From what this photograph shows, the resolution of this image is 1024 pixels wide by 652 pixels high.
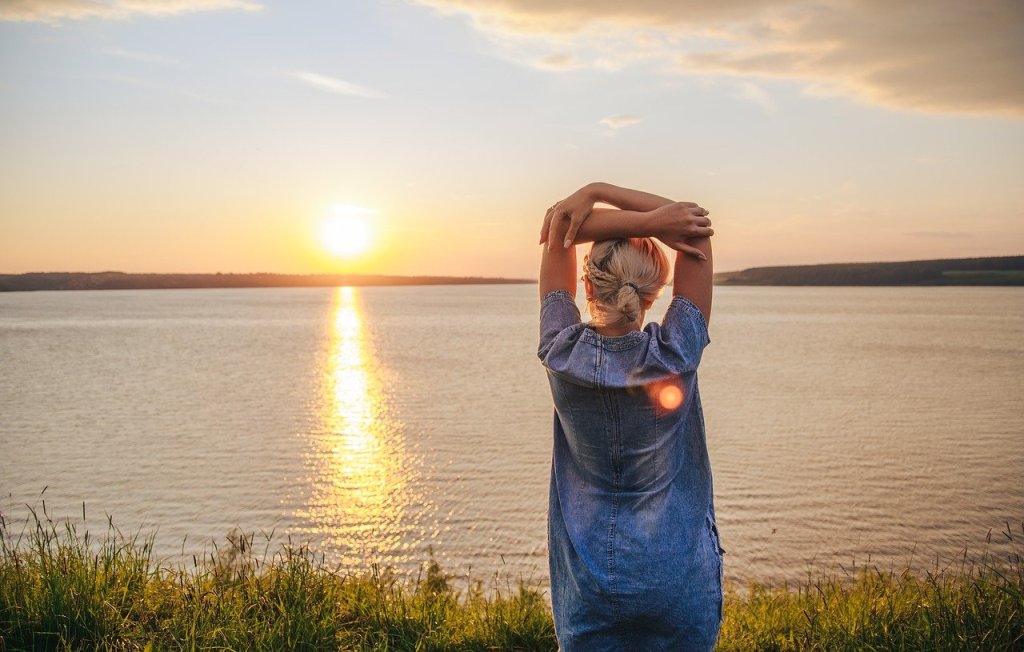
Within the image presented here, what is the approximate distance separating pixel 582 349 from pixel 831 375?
27.1 meters

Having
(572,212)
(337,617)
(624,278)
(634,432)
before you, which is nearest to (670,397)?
(634,432)

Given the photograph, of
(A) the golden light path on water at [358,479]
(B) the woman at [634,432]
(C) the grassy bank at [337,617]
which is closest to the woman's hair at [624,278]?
(B) the woman at [634,432]

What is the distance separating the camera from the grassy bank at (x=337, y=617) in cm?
406

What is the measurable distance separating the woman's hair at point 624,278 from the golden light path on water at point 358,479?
26.5 ft

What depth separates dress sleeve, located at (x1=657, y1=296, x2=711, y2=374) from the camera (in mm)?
1974

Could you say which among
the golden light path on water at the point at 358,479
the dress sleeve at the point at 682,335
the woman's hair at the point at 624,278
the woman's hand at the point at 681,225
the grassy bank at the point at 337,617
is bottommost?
the golden light path on water at the point at 358,479

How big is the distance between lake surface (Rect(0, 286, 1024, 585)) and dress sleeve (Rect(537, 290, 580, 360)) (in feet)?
20.1

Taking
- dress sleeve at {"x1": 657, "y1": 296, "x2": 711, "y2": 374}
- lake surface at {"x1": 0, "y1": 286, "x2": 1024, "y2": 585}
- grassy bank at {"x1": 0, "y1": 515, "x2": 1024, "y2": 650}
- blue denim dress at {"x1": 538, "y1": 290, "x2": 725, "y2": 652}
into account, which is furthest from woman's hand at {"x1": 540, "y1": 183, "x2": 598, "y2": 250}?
lake surface at {"x1": 0, "y1": 286, "x2": 1024, "y2": 585}

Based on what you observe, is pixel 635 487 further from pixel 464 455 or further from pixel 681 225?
pixel 464 455

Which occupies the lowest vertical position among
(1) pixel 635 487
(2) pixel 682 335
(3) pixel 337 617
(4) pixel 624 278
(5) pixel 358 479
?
(5) pixel 358 479

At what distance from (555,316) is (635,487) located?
0.55 meters

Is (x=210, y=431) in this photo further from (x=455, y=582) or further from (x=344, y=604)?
(x=344, y=604)

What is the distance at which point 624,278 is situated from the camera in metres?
2.03

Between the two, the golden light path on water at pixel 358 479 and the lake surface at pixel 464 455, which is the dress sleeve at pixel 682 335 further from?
the golden light path on water at pixel 358 479
